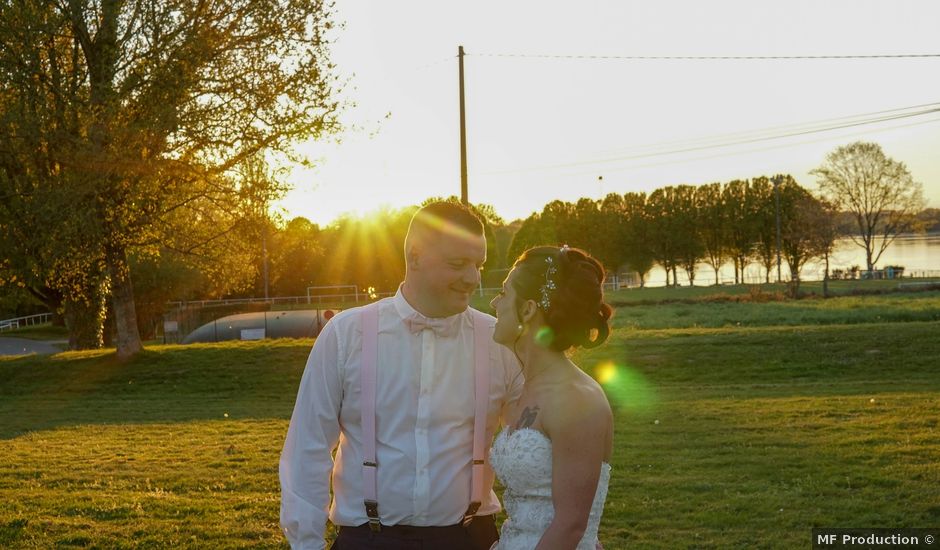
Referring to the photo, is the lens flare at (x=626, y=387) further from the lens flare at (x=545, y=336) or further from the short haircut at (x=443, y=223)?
the lens flare at (x=545, y=336)

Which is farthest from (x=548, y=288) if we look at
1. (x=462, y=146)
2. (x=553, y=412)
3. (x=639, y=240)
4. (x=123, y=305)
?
(x=639, y=240)

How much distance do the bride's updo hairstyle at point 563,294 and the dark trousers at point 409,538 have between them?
901 millimetres

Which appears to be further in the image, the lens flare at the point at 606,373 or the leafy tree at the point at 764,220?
the leafy tree at the point at 764,220

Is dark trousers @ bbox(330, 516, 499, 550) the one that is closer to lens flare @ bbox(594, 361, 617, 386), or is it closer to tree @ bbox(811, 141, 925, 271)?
lens flare @ bbox(594, 361, 617, 386)

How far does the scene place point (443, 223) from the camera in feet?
14.0

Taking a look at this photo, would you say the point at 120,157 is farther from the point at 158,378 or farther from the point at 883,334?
the point at 883,334

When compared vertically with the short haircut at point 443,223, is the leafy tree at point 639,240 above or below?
above

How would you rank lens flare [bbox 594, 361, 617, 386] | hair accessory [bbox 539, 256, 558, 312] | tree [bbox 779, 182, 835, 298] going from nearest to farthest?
hair accessory [bbox 539, 256, 558, 312] < lens flare [bbox 594, 361, 617, 386] < tree [bbox 779, 182, 835, 298]

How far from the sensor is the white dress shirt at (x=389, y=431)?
13.4 ft

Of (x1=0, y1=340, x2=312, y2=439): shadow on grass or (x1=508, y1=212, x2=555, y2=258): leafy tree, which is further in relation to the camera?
(x1=508, y1=212, x2=555, y2=258): leafy tree

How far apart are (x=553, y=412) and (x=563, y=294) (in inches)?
18.9

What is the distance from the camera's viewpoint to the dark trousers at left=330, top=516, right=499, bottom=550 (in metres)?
4.07

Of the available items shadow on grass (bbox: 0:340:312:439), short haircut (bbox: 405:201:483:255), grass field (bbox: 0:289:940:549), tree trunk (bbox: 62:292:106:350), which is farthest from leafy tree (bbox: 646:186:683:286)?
short haircut (bbox: 405:201:483:255)

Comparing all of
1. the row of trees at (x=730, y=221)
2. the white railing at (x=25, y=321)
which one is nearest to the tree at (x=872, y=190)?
the row of trees at (x=730, y=221)
